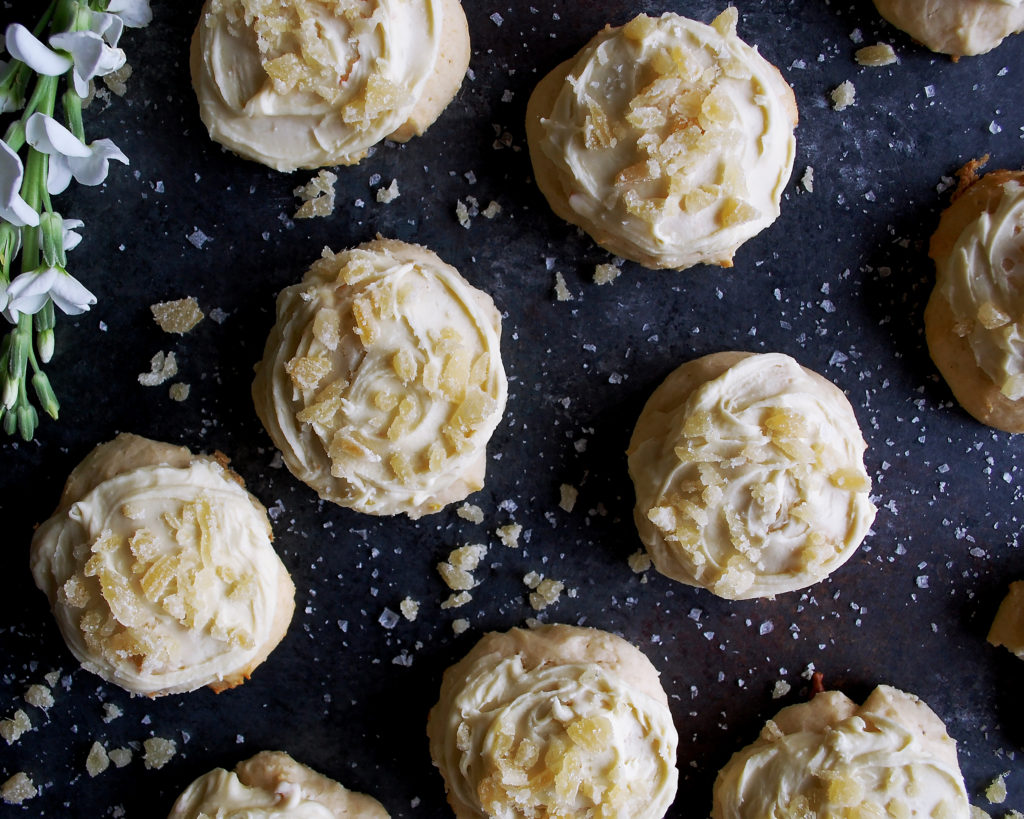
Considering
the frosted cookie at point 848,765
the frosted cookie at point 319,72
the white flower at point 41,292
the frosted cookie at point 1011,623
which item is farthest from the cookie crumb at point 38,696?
the frosted cookie at point 1011,623

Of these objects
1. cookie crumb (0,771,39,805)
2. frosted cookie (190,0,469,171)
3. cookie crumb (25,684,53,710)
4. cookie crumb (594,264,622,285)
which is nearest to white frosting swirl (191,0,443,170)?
frosted cookie (190,0,469,171)

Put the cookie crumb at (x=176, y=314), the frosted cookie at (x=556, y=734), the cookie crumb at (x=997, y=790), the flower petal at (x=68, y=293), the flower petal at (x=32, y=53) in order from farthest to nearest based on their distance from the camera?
the cookie crumb at (x=997, y=790) → the cookie crumb at (x=176, y=314) → the frosted cookie at (x=556, y=734) → the flower petal at (x=68, y=293) → the flower petal at (x=32, y=53)

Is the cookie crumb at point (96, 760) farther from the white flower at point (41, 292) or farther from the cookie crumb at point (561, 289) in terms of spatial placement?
the cookie crumb at point (561, 289)

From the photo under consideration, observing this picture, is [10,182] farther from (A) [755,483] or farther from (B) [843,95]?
(B) [843,95]

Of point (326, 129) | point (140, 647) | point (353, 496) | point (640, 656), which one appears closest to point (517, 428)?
point (353, 496)

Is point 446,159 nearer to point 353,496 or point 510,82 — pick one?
point 510,82

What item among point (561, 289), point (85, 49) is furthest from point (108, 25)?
point (561, 289)
